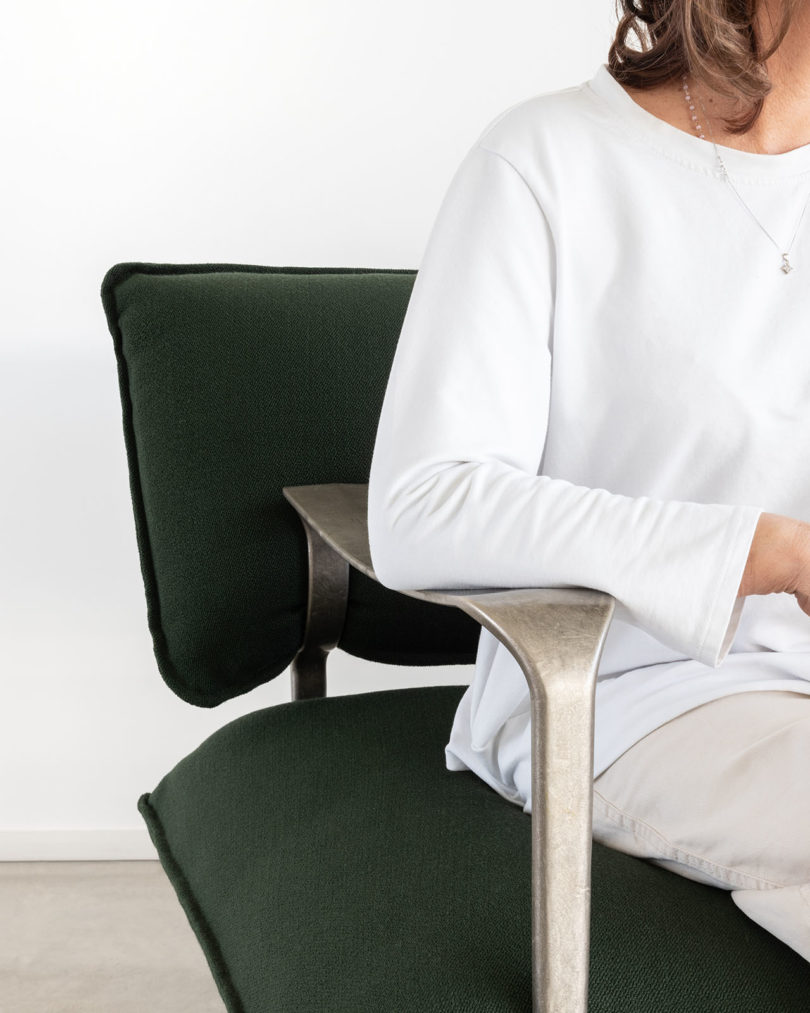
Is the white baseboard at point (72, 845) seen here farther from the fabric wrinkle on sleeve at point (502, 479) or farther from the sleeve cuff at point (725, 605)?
the sleeve cuff at point (725, 605)

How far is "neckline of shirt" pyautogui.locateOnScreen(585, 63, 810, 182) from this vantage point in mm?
943

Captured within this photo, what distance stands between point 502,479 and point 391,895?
286 mm

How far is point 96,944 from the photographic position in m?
1.75

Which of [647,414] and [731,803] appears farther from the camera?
[647,414]

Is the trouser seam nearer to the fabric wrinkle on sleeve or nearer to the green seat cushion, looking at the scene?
the green seat cushion

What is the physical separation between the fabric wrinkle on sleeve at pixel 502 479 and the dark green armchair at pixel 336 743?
0.03 metres

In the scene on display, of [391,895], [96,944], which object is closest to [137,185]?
[96,944]

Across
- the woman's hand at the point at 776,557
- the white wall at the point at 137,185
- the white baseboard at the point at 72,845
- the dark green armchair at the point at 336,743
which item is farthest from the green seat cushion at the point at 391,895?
the white baseboard at the point at 72,845

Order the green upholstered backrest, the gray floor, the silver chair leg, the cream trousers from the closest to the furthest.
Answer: the silver chair leg < the cream trousers < the green upholstered backrest < the gray floor

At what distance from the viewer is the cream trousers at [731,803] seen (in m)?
0.73

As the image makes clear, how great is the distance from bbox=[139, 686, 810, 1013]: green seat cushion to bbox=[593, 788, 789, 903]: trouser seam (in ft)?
0.06

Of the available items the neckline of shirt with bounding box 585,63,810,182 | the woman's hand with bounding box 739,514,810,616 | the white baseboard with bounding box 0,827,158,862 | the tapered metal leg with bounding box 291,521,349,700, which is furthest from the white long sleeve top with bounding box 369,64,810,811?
the white baseboard with bounding box 0,827,158,862

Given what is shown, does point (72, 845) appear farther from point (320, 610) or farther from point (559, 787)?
point (559, 787)

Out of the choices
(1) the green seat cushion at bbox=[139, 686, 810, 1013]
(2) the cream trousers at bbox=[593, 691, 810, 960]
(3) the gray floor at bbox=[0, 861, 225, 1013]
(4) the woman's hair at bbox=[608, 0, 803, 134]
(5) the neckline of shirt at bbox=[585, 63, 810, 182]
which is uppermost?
(4) the woman's hair at bbox=[608, 0, 803, 134]
